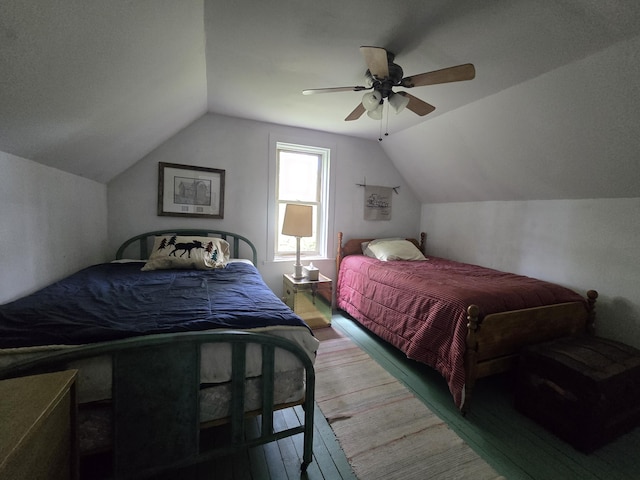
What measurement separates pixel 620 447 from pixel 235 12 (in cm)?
329

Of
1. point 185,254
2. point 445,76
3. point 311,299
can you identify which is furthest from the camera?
point 311,299

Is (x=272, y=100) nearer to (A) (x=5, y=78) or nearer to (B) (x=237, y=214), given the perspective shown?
(B) (x=237, y=214)

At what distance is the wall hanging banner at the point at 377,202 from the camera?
377 centimetres

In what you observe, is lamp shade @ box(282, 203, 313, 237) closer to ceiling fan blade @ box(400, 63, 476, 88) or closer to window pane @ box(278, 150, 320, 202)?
window pane @ box(278, 150, 320, 202)

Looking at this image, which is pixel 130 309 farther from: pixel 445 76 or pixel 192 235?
pixel 445 76

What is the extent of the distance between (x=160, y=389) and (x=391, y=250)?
9.17 feet

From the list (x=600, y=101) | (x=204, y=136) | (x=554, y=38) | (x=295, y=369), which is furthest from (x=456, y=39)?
(x=204, y=136)

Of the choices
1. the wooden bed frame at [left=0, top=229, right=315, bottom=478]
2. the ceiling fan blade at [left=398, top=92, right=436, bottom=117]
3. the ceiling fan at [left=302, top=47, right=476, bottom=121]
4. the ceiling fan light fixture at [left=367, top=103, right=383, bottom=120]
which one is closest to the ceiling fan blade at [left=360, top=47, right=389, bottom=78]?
the ceiling fan at [left=302, top=47, right=476, bottom=121]

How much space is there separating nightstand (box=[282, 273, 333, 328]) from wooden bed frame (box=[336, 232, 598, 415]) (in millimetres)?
1565

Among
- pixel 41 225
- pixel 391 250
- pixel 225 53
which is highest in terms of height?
pixel 225 53

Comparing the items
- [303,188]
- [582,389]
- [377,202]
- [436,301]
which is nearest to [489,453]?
[582,389]

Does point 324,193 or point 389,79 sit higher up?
point 389,79

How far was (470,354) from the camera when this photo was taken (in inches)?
67.9

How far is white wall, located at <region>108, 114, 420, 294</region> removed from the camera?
276cm
